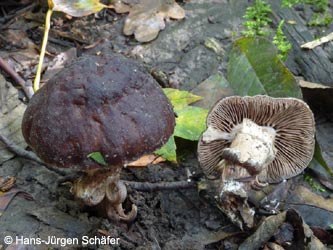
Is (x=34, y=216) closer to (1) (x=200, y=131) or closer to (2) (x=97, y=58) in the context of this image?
(2) (x=97, y=58)

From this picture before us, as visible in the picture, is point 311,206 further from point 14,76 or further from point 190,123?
point 14,76

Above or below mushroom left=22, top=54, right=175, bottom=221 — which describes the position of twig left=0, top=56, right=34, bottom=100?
below

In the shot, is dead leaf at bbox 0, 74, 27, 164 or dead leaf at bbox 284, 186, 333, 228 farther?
dead leaf at bbox 0, 74, 27, 164

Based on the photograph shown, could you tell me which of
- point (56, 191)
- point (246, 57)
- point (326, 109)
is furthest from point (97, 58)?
point (326, 109)

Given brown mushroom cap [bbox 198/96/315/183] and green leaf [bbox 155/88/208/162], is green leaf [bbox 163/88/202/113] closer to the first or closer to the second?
green leaf [bbox 155/88/208/162]

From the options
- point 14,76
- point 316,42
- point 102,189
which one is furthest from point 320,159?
point 14,76

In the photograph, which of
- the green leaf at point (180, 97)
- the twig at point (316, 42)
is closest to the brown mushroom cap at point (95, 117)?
the green leaf at point (180, 97)

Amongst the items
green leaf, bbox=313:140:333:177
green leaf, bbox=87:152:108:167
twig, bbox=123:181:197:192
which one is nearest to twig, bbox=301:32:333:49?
green leaf, bbox=313:140:333:177
